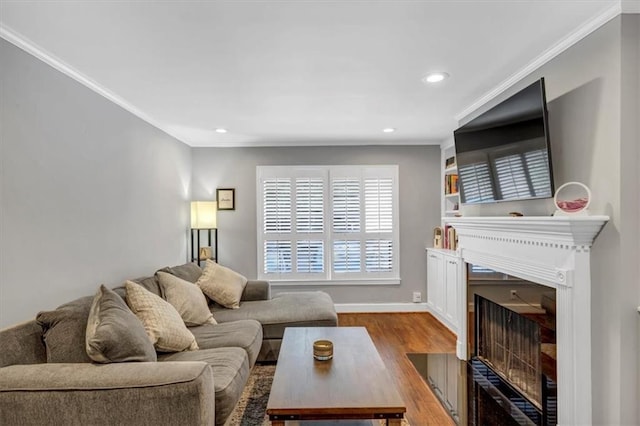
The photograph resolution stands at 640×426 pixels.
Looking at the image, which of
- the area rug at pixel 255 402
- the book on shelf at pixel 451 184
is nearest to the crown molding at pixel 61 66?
the area rug at pixel 255 402

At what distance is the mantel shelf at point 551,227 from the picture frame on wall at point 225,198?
331 cm

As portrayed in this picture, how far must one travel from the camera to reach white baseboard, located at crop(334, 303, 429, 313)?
17.1 ft

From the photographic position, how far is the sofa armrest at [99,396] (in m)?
1.60

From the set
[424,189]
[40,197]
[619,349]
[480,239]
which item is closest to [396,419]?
[619,349]

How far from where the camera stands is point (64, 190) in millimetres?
2488

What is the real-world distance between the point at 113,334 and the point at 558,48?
297cm

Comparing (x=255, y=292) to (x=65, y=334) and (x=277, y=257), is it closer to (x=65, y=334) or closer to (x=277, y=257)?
(x=277, y=257)

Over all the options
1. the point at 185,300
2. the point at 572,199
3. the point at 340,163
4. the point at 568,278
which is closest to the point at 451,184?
the point at 340,163

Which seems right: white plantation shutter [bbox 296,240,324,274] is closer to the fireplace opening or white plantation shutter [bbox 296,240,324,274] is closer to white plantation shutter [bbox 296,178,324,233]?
white plantation shutter [bbox 296,178,324,233]

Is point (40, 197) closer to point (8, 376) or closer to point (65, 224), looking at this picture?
point (65, 224)

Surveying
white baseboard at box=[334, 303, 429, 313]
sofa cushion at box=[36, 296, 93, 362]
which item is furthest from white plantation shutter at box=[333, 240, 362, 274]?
sofa cushion at box=[36, 296, 93, 362]

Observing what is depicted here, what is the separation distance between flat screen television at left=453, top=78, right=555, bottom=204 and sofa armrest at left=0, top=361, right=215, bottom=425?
2.29 meters

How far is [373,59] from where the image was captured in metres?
2.43

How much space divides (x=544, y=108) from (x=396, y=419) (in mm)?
1923
